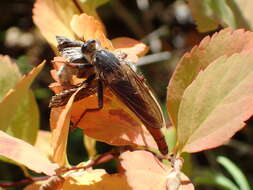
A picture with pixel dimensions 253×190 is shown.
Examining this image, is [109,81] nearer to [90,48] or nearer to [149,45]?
[90,48]

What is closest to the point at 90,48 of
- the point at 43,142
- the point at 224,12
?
A: the point at 224,12

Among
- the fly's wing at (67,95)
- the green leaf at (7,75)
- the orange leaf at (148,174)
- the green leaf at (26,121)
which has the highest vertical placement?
the green leaf at (7,75)

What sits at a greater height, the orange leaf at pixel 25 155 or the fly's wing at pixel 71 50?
the fly's wing at pixel 71 50

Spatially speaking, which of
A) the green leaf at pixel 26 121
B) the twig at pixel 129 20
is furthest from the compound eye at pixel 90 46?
the twig at pixel 129 20

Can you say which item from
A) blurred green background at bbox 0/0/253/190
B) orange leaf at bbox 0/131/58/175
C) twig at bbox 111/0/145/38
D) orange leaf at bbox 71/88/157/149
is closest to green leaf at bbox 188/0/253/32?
orange leaf at bbox 71/88/157/149

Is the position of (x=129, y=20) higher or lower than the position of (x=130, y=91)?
lower

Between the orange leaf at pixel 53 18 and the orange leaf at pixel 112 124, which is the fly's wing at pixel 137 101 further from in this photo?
the orange leaf at pixel 53 18

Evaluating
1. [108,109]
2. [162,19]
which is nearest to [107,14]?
[162,19]

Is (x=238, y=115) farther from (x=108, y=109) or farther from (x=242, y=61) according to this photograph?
(x=108, y=109)
